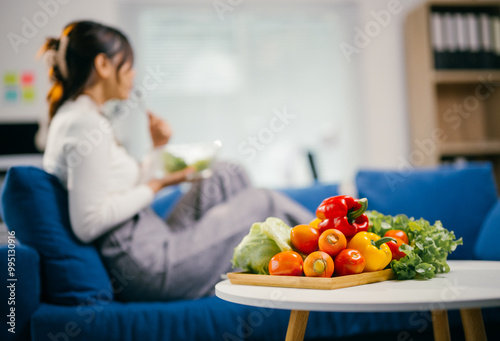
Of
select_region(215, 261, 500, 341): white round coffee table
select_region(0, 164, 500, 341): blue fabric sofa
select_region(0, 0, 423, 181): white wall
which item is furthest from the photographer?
select_region(0, 0, 423, 181): white wall

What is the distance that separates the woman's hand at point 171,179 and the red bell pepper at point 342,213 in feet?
2.77

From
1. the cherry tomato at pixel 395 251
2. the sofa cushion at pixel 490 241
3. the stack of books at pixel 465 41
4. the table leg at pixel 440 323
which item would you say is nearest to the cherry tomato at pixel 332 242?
the cherry tomato at pixel 395 251

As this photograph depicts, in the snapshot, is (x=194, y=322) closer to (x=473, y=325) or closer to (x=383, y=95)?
(x=473, y=325)

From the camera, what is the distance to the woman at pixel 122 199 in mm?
1621

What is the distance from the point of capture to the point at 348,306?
88cm

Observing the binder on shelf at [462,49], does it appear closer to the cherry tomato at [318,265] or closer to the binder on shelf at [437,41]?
the binder on shelf at [437,41]

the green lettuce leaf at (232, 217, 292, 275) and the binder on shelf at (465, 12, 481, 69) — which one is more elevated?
the binder on shelf at (465, 12, 481, 69)

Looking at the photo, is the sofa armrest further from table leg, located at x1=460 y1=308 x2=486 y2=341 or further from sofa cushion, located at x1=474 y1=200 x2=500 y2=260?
sofa cushion, located at x1=474 y1=200 x2=500 y2=260

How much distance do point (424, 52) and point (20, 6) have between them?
8.81 feet

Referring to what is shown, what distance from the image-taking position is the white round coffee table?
88 centimetres

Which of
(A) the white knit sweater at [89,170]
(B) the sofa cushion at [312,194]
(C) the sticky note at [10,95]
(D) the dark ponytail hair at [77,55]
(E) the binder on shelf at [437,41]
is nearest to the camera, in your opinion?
(A) the white knit sweater at [89,170]

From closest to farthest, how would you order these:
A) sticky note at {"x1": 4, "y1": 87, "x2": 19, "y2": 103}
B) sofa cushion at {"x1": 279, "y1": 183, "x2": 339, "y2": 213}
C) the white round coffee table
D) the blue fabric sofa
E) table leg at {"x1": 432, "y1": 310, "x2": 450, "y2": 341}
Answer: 1. the white round coffee table
2. table leg at {"x1": 432, "y1": 310, "x2": 450, "y2": 341}
3. the blue fabric sofa
4. sofa cushion at {"x1": 279, "y1": 183, "x2": 339, "y2": 213}
5. sticky note at {"x1": 4, "y1": 87, "x2": 19, "y2": 103}

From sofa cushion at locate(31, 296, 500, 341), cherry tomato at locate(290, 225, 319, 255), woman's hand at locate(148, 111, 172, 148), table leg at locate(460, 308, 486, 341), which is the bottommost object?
sofa cushion at locate(31, 296, 500, 341)

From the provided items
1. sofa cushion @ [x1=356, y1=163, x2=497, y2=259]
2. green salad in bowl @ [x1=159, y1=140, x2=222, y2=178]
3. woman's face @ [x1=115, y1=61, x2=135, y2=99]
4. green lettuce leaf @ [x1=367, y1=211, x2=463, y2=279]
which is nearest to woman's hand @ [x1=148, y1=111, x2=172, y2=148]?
green salad in bowl @ [x1=159, y1=140, x2=222, y2=178]
